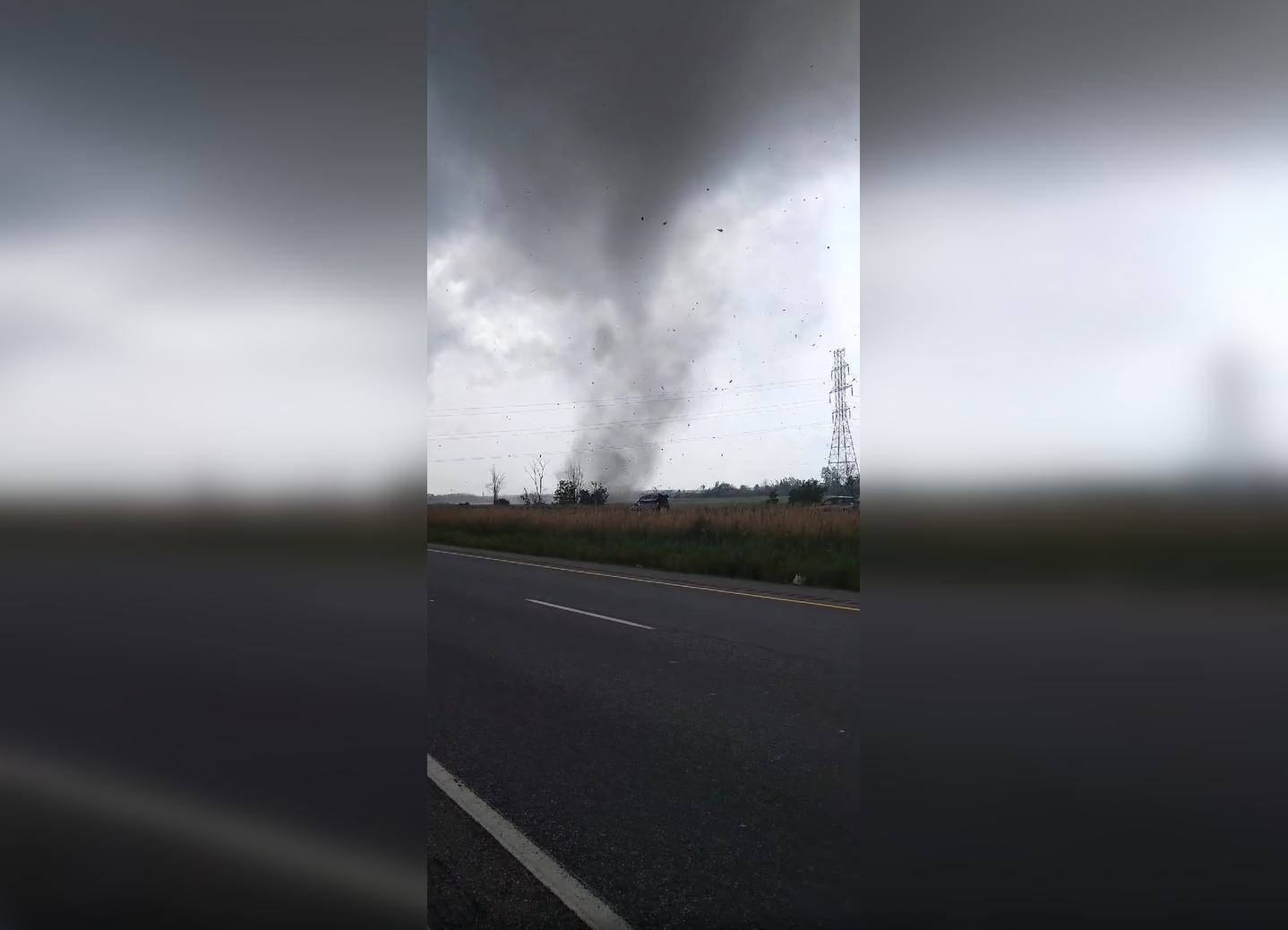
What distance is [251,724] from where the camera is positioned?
1.44 metres

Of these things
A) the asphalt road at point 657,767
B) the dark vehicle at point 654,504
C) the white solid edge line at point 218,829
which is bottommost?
the asphalt road at point 657,767

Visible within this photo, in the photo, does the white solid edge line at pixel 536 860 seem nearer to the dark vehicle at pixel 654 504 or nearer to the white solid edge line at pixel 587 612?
the white solid edge line at pixel 587 612

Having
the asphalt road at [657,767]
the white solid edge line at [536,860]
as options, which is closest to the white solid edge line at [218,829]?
the white solid edge line at [536,860]

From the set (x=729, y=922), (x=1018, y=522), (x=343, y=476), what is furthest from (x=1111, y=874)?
(x=343, y=476)

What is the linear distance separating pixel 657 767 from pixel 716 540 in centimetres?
958

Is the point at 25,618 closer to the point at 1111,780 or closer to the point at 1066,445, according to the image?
the point at 1066,445

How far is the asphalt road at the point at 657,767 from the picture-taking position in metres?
1.73

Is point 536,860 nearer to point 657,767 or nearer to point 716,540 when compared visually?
point 657,767

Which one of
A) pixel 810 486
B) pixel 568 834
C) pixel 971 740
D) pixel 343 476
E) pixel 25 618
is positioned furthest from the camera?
pixel 810 486

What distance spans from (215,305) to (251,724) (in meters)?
0.95

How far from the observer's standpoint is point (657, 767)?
2.63m

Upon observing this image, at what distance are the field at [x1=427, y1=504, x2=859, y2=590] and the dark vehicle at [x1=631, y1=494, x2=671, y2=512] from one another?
27 centimetres

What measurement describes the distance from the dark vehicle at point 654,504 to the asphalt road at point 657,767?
8.25m

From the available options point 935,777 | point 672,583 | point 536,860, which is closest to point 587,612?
point 672,583
